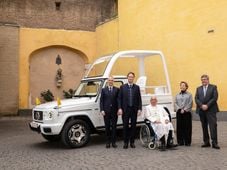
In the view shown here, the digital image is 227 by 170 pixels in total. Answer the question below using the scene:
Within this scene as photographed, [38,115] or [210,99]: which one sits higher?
[210,99]

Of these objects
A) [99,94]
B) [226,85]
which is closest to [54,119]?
[99,94]

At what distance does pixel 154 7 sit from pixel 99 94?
845 centimetres

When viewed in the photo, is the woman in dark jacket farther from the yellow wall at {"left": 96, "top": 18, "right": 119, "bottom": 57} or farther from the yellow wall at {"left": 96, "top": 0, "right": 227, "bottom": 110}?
the yellow wall at {"left": 96, "top": 18, "right": 119, "bottom": 57}

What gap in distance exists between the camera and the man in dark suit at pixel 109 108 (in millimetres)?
9625

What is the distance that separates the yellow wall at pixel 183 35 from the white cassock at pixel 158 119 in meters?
5.48

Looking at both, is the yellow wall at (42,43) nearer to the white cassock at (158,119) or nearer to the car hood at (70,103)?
the car hood at (70,103)

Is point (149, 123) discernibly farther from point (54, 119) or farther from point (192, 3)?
point (192, 3)

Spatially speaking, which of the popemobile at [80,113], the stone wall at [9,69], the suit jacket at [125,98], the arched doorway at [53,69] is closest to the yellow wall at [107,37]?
the arched doorway at [53,69]

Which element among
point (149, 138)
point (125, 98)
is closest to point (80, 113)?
point (125, 98)

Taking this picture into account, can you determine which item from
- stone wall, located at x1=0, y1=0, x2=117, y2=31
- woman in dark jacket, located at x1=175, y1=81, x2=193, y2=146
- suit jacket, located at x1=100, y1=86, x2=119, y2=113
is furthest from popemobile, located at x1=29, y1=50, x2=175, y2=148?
stone wall, located at x1=0, y1=0, x2=117, y2=31

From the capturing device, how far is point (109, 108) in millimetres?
9609

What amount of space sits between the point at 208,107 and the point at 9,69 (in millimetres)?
14223

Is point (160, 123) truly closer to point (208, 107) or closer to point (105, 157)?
point (208, 107)

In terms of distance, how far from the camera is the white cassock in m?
9.01
